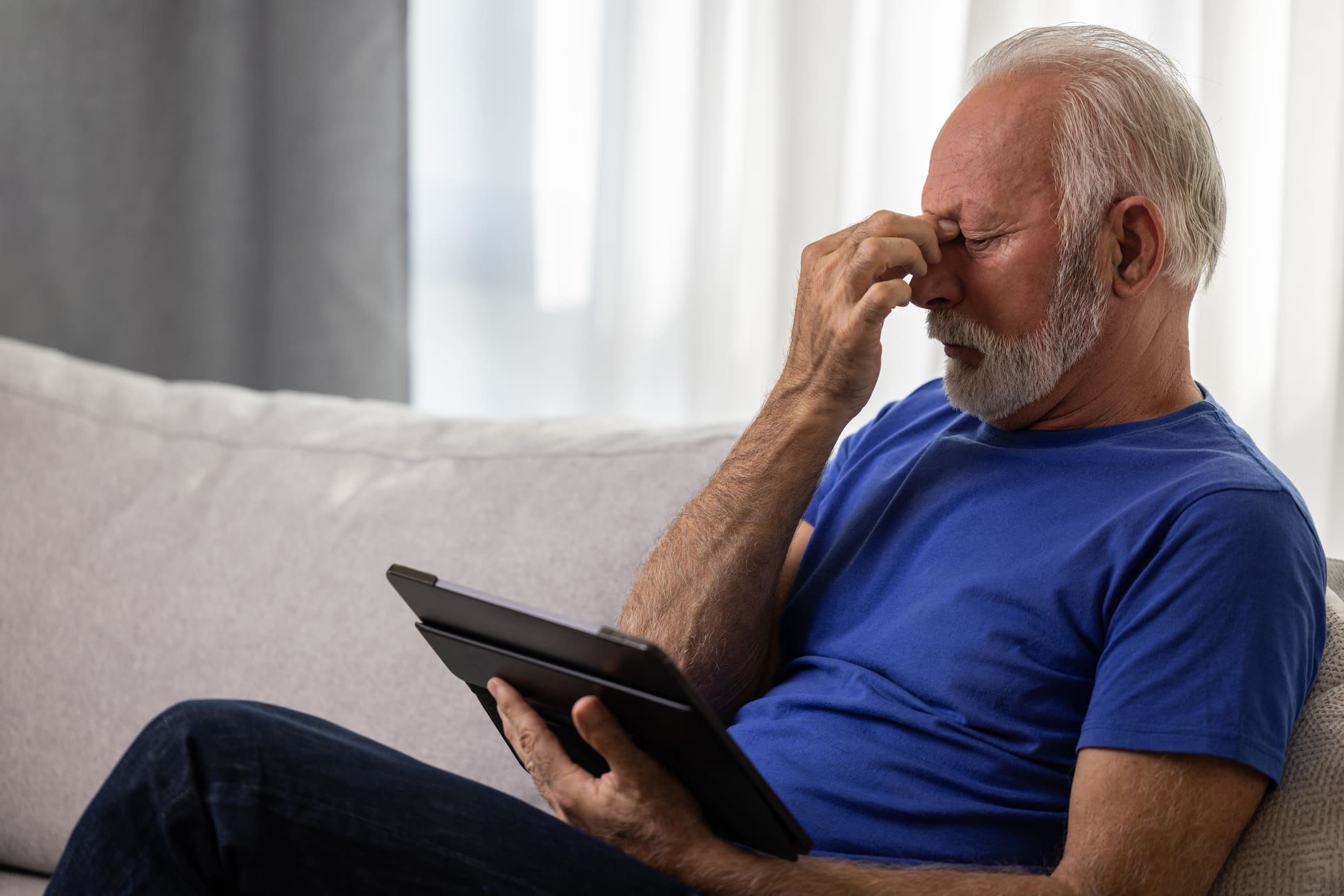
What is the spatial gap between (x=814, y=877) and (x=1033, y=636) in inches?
11.1

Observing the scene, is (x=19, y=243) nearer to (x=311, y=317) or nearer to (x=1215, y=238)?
(x=311, y=317)

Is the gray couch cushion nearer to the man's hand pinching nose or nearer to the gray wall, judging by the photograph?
the man's hand pinching nose

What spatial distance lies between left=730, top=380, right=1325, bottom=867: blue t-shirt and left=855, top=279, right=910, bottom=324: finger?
0.17 metres

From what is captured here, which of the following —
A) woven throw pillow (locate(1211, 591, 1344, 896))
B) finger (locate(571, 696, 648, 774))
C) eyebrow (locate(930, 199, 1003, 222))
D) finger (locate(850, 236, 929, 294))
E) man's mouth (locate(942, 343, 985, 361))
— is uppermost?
eyebrow (locate(930, 199, 1003, 222))

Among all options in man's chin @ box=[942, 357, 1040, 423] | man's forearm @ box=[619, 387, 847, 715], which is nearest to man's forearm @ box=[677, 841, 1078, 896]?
man's forearm @ box=[619, 387, 847, 715]

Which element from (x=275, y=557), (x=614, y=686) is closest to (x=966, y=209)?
(x=614, y=686)

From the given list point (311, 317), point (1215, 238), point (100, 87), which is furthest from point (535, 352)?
point (1215, 238)

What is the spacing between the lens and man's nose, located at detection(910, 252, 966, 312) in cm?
121

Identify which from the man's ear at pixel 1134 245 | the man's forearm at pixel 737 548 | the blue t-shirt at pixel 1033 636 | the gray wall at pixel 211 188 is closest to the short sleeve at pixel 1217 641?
the blue t-shirt at pixel 1033 636

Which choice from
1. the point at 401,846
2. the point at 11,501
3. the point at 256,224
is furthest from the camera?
the point at 256,224

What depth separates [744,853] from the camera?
3.36 ft

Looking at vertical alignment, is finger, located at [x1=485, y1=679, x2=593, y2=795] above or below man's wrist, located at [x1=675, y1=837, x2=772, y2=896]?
above

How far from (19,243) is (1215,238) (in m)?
2.15

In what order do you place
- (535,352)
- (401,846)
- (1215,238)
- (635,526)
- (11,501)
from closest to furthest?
(401,846) → (1215,238) → (635,526) → (11,501) → (535,352)
